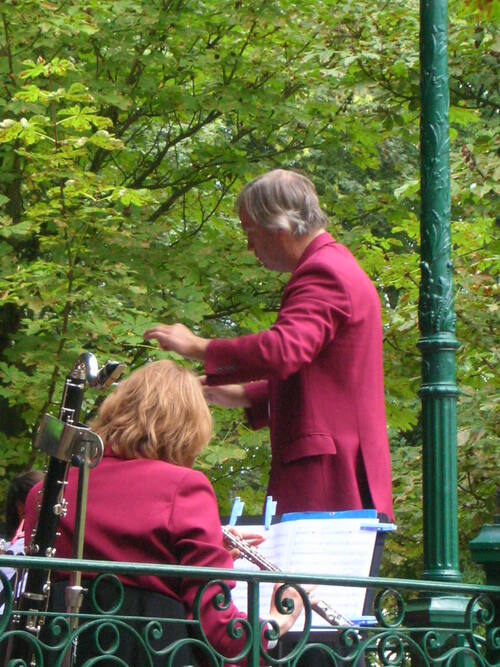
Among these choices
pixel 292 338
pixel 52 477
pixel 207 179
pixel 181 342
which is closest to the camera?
pixel 52 477

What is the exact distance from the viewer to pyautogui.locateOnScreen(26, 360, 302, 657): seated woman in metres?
3.23

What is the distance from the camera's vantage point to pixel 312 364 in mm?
3883

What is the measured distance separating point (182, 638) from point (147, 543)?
0.27 m

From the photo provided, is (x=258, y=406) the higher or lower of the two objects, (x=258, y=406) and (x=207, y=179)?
the lower

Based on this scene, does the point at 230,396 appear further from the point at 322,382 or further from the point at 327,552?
the point at 327,552

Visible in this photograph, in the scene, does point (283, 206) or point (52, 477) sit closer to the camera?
point (52, 477)

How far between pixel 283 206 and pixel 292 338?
1.62 ft

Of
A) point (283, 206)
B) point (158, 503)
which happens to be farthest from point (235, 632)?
point (283, 206)

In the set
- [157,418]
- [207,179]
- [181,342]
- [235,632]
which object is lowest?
[235,632]

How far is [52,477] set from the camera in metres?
3.34

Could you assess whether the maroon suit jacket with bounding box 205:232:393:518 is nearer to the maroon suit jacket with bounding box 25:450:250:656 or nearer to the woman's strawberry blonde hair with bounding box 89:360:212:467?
the woman's strawberry blonde hair with bounding box 89:360:212:467

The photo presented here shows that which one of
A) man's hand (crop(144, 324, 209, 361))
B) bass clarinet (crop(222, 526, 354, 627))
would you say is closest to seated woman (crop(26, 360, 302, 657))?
bass clarinet (crop(222, 526, 354, 627))

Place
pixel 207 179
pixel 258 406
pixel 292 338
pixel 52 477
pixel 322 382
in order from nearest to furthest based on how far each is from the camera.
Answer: pixel 52 477 → pixel 292 338 → pixel 322 382 → pixel 258 406 → pixel 207 179

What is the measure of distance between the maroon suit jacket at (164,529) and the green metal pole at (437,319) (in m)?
1.33
